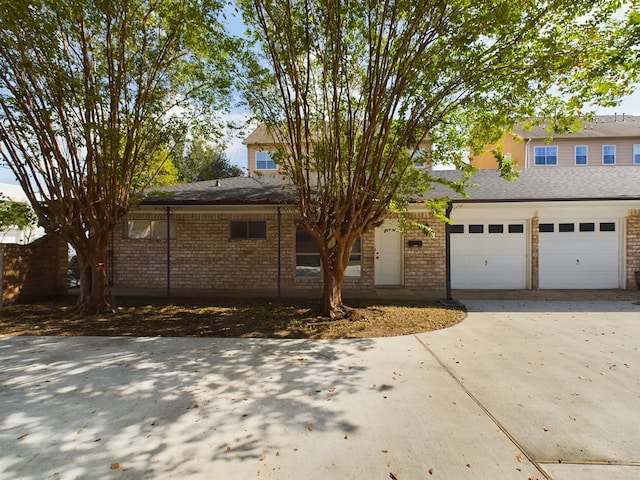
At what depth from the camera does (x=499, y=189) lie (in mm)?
10383

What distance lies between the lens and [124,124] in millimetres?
7148

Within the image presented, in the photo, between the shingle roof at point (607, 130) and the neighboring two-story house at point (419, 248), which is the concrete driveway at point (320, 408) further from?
the shingle roof at point (607, 130)

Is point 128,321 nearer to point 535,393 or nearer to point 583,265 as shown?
point 535,393

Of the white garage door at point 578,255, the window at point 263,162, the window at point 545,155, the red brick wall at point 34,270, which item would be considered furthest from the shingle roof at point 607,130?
the red brick wall at point 34,270

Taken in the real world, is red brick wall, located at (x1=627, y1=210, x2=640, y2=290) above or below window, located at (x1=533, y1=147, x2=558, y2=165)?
below

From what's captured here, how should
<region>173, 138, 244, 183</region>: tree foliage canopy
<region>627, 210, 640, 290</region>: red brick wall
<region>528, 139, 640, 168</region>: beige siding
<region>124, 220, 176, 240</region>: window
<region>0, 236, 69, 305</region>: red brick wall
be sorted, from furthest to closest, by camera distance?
<region>173, 138, 244, 183</region>: tree foliage canopy < <region>528, 139, 640, 168</region>: beige siding < <region>124, 220, 176, 240</region>: window < <region>627, 210, 640, 290</region>: red brick wall < <region>0, 236, 69, 305</region>: red brick wall

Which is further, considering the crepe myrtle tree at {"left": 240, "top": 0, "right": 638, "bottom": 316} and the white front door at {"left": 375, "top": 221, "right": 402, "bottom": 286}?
the white front door at {"left": 375, "top": 221, "right": 402, "bottom": 286}

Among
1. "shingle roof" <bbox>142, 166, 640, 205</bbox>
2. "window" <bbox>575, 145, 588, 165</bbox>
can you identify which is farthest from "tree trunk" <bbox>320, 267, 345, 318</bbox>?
"window" <bbox>575, 145, 588, 165</bbox>

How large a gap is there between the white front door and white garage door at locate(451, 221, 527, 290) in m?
1.63

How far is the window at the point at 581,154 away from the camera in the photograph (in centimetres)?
2195

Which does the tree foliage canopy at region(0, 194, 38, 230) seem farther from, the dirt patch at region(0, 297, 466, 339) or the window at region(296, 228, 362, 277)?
the window at region(296, 228, 362, 277)

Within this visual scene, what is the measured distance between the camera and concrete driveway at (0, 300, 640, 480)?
2.61 m

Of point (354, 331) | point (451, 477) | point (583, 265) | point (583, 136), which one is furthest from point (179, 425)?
point (583, 136)

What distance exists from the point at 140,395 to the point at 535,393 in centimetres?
418
